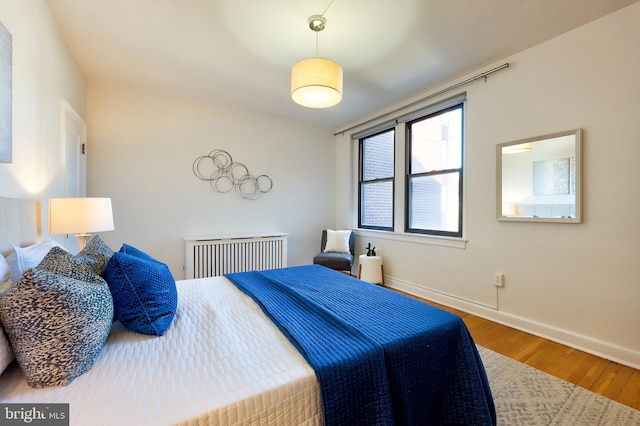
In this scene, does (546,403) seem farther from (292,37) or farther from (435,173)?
(292,37)

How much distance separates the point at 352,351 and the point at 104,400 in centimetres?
79

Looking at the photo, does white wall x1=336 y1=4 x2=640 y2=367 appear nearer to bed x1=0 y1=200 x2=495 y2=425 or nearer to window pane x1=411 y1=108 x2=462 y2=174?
window pane x1=411 y1=108 x2=462 y2=174

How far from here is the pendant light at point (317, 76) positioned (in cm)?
189

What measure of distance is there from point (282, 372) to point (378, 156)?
3.68m

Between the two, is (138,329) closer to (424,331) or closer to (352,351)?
(352,351)

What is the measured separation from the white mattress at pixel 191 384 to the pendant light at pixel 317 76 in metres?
1.65

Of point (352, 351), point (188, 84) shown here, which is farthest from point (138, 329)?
point (188, 84)

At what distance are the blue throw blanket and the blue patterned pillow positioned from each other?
0.73 meters

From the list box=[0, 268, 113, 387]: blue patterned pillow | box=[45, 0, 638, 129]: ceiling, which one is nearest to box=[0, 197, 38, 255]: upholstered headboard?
box=[0, 268, 113, 387]: blue patterned pillow

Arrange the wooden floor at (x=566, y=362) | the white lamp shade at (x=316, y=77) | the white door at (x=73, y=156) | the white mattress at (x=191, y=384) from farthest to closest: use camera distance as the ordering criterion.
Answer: the white door at (x=73, y=156)
the white lamp shade at (x=316, y=77)
the wooden floor at (x=566, y=362)
the white mattress at (x=191, y=384)

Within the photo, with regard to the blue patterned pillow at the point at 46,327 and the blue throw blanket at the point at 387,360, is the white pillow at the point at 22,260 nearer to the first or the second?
the blue patterned pillow at the point at 46,327

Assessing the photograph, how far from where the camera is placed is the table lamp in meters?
1.75

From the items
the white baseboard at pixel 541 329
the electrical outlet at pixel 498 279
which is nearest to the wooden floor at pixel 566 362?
the white baseboard at pixel 541 329

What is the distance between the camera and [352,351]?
1.01 meters
